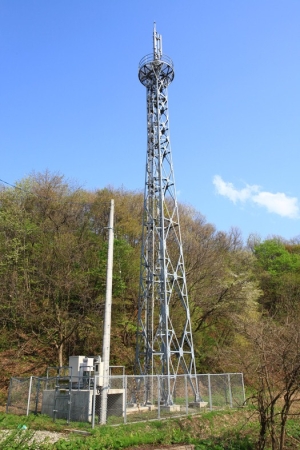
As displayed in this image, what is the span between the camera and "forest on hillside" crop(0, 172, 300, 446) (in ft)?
80.1

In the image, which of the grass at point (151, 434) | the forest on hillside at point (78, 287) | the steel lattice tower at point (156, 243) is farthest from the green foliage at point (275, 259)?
the grass at point (151, 434)

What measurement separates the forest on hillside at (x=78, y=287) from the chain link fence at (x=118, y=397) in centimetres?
350

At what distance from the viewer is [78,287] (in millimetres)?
25797

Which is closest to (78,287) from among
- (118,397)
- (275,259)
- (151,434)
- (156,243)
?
(156,243)

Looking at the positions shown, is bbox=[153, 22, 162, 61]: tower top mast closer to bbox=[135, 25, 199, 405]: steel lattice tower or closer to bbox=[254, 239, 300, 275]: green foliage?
bbox=[135, 25, 199, 405]: steel lattice tower

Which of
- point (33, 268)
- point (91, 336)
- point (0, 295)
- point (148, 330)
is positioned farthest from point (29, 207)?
point (148, 330)

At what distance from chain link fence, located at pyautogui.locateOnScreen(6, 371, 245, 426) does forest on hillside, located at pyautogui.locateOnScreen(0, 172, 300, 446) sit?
3497 millimetres

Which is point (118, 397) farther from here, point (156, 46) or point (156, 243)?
point (156, 46)

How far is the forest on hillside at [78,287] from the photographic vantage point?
80.1 ft

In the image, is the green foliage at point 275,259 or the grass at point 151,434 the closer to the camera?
the grass at point 151,434

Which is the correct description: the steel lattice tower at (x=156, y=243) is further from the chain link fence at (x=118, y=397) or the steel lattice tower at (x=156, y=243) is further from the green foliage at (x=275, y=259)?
Answer: the green foliage at (x=275, y=259)

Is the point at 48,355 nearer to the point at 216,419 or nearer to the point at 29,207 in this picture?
the point at 29,207

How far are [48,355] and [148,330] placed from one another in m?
8.46

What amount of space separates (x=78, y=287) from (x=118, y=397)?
11.9m
